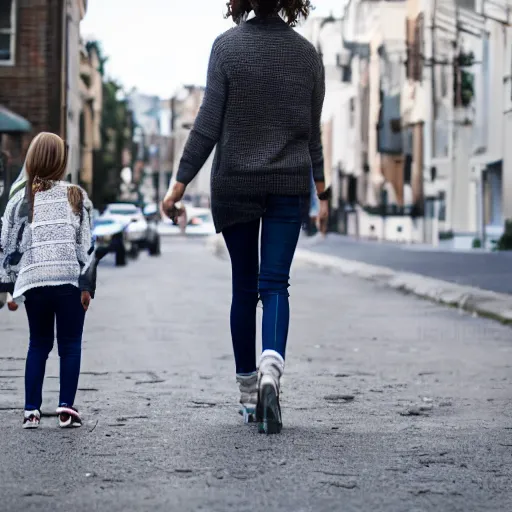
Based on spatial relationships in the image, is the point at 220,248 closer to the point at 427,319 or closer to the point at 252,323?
the point at 427,319

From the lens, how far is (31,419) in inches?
236

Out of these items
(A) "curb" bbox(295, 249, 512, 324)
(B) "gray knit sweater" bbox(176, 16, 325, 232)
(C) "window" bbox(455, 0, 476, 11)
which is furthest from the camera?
(C) "window" bbox(455, 0, 476, 11)

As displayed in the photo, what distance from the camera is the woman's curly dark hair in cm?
605

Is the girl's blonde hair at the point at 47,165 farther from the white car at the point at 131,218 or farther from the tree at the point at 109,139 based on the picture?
the tree at the point at 109,139

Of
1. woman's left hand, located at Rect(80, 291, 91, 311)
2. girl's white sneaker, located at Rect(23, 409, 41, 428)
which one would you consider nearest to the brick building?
woman's left hand, located at Rect(80, 291, 91, 311)

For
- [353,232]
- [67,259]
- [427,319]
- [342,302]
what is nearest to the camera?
[67,259]

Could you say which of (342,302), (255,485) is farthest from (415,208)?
(255,485)

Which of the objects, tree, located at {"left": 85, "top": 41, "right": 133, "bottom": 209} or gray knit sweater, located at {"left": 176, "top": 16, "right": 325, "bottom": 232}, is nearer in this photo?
gray knit sweater, located at {"left": 176, "top": 16, "right": 325, "bottom": 232}

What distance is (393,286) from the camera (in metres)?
19.9

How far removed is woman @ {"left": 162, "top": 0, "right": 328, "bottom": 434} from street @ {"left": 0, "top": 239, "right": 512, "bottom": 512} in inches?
22.8

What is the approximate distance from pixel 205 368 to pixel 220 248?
33769 millimetres

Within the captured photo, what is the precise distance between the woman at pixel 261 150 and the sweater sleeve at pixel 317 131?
0.20ft

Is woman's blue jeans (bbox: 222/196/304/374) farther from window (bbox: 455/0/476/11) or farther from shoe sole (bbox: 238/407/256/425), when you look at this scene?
window (bbox: 455/0/476/11)

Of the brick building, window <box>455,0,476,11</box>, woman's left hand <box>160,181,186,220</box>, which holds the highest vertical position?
window <box>455,0,476,11</box>
